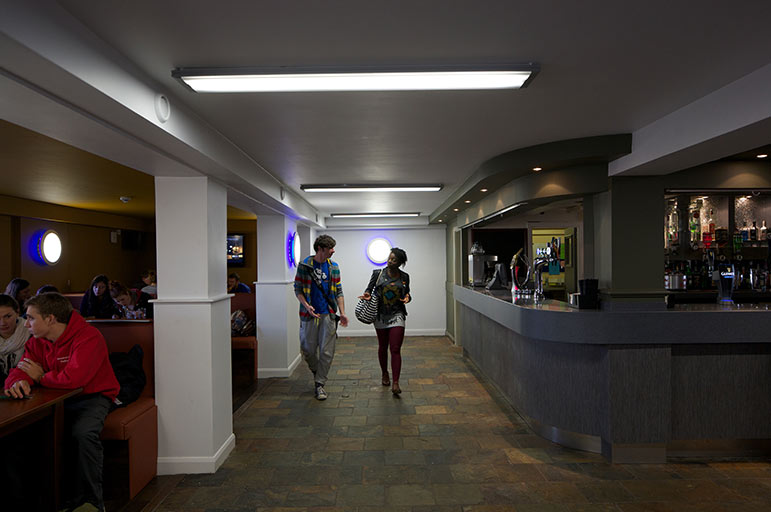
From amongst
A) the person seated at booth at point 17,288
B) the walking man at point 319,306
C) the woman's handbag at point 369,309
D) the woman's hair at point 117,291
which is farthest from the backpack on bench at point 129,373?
the person seated at booth at point 17,288

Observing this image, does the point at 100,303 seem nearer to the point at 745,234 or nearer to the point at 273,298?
the point at 273,298

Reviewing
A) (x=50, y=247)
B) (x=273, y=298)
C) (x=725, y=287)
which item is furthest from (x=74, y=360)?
(x=50, y=247)

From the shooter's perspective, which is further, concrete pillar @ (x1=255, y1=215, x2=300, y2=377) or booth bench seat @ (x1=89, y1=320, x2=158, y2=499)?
concrete pillar @ (x1=255, y1=215, x2=300, y2=377)

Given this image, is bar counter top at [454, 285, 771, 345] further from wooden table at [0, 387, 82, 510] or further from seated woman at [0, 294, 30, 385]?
seated woman at [0, 294, 30, 385]

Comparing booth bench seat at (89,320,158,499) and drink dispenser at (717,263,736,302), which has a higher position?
drink dispenser at (717,263,736,302)

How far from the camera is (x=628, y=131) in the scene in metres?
3.55

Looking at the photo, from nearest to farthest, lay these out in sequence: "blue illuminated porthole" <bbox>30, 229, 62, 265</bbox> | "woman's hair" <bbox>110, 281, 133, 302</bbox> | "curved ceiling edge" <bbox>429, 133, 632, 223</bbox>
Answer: "curved ceiling edge" <bbox>429, 133, 632, 223</bbox>, "woman's hair" <bbox>110, 281, 133, 302</bbox>, "blue illuminated porthole" <bbox>30, 229, 62, 265</bbox>

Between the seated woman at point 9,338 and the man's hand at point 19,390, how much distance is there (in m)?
0.76

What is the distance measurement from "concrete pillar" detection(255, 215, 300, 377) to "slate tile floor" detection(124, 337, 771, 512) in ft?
4.62

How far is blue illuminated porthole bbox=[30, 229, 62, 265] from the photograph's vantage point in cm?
783

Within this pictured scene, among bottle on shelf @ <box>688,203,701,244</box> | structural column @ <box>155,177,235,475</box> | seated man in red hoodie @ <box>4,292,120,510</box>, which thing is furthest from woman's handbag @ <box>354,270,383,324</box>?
bottle on shelf @ <box>688,203,701,244</box>

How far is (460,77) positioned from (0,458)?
11.2 feet

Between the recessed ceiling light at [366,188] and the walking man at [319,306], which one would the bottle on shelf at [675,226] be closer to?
the recessed ceiling light at [366,188]

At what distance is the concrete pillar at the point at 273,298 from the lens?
643 cm
